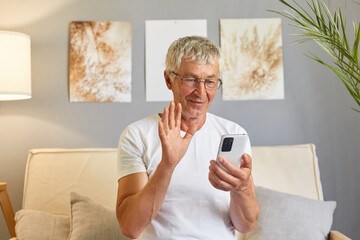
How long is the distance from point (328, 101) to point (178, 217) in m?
1.66

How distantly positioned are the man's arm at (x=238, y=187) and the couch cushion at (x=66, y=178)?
977 mm

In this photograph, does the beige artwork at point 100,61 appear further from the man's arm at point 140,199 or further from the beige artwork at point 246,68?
the man's arm at point 140,199

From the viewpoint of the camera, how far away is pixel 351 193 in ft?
8.82

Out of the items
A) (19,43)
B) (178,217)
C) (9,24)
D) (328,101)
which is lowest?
(178,217)

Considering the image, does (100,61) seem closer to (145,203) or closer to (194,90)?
(194,90)

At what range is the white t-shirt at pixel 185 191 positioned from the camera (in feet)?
4.67

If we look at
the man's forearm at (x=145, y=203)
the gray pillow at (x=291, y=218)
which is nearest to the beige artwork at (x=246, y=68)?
the gray pillow at (x=291, y=218)

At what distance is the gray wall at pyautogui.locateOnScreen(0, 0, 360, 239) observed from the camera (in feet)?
8.73

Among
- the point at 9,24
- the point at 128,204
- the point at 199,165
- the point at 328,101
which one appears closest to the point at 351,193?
the point at 328,101

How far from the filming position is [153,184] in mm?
1312

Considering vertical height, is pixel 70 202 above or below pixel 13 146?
below

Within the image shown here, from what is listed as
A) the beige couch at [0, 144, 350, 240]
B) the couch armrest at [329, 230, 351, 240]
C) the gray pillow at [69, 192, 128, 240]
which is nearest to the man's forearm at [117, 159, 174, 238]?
the gray pillow at [69, 192, 128, 240]

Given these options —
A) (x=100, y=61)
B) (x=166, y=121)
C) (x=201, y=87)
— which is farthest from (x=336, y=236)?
(x=100, y=61)

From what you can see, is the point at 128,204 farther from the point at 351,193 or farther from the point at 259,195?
the point at 351,193
